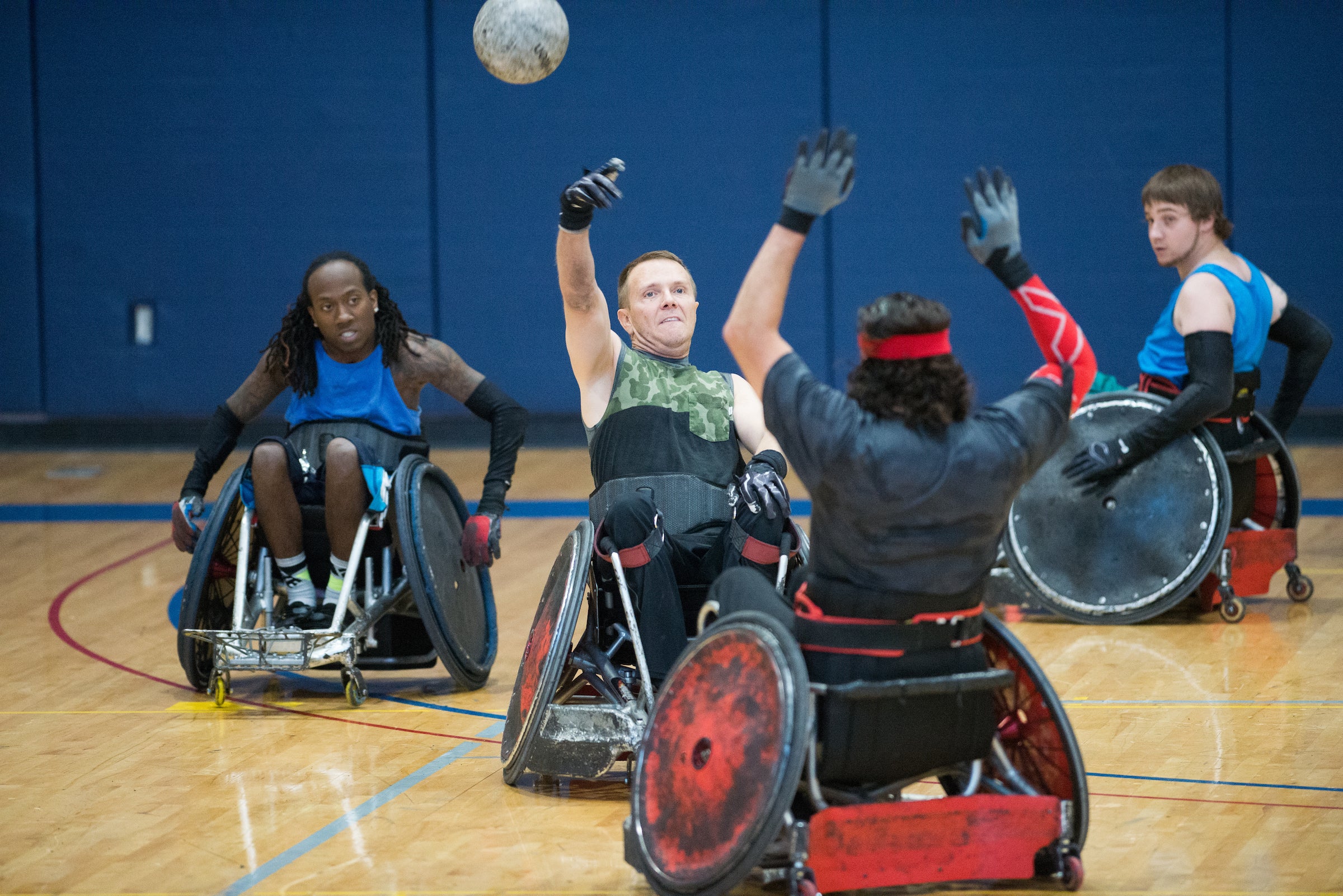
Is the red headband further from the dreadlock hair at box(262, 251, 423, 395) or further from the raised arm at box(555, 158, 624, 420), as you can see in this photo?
the dreadlock hair at box(262, 251, 423, 395)

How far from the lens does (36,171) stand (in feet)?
34.3

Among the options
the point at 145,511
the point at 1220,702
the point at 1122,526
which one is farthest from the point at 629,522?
the point at 145,511

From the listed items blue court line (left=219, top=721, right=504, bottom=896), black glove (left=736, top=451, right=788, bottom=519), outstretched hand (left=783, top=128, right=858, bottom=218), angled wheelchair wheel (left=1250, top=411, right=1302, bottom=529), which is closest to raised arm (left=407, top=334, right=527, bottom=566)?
blue court line (left=219, top=721, right=504, bottom=896)

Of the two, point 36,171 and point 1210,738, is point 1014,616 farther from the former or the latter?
point 36,171

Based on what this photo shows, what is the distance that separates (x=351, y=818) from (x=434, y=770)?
42cm

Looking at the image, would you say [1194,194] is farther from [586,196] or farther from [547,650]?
[547,650]

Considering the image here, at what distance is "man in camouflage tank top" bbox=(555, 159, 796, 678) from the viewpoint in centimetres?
367

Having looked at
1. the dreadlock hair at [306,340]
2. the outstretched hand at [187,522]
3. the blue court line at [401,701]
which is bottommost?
the blue court line at [401,701]

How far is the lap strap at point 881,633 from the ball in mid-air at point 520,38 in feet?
7.65

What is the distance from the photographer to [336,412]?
4.79 m

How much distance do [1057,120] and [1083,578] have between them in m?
5.36

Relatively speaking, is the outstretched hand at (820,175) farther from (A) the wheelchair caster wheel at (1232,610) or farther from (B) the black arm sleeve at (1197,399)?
(A) the wheelchair caster wheel at (1232,610)

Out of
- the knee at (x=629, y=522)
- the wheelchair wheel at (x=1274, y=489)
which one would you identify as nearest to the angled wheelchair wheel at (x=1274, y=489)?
the wheelchair wheel at (x=1274, y=489)

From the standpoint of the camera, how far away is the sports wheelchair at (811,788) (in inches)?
106
